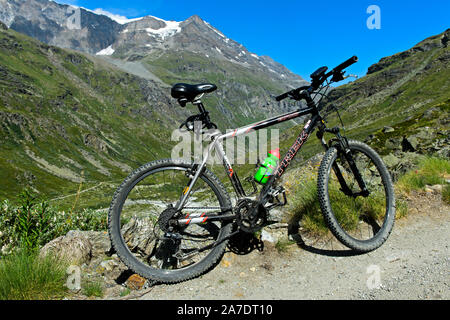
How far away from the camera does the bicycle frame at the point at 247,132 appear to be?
5.00m

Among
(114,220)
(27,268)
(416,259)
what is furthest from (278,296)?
(27,268)

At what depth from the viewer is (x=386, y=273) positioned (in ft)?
14.3

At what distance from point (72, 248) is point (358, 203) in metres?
6.05

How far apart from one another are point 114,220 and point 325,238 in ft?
13.7

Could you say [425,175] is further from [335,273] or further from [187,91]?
[187,91]

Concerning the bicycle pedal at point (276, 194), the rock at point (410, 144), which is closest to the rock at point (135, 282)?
the bicycle pedal at point (276, 194)

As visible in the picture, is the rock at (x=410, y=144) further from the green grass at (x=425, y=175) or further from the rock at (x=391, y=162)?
the green grass at (x=425, y=175)

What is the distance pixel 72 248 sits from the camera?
16.9ft

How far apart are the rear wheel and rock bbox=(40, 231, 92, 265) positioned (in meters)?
0.79

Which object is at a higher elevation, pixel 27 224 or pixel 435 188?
pixel 435 188

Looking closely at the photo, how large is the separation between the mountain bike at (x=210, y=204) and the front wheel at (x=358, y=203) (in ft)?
0.06

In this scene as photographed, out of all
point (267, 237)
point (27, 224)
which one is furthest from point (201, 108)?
point (27, 224)
